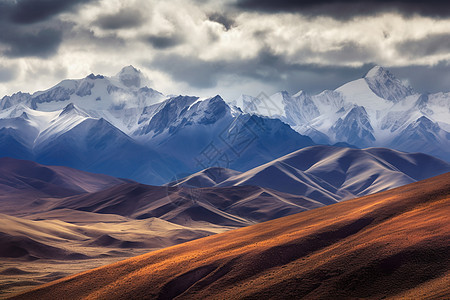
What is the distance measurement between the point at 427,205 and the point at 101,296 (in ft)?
162

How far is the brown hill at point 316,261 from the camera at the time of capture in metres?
68.1

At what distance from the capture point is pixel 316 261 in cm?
7800

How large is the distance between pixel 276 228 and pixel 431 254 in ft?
127

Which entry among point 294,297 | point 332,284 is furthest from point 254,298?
point 332,284

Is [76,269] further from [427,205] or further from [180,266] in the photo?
[427,205]

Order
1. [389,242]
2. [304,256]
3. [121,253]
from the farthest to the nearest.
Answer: [121,253], [304,256], [389,242]

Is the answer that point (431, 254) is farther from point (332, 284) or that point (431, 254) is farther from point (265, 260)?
point (265, 260)

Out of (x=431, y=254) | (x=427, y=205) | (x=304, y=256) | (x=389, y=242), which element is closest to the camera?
(x=431, y=254)

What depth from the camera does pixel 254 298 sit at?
71.7m

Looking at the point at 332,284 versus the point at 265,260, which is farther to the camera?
the point at 265,260

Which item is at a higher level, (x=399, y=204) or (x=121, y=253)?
(x=399, y=204)

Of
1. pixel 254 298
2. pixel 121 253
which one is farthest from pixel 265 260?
pixel 121 253

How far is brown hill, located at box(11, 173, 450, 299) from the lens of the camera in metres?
68.1

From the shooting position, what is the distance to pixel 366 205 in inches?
4011
